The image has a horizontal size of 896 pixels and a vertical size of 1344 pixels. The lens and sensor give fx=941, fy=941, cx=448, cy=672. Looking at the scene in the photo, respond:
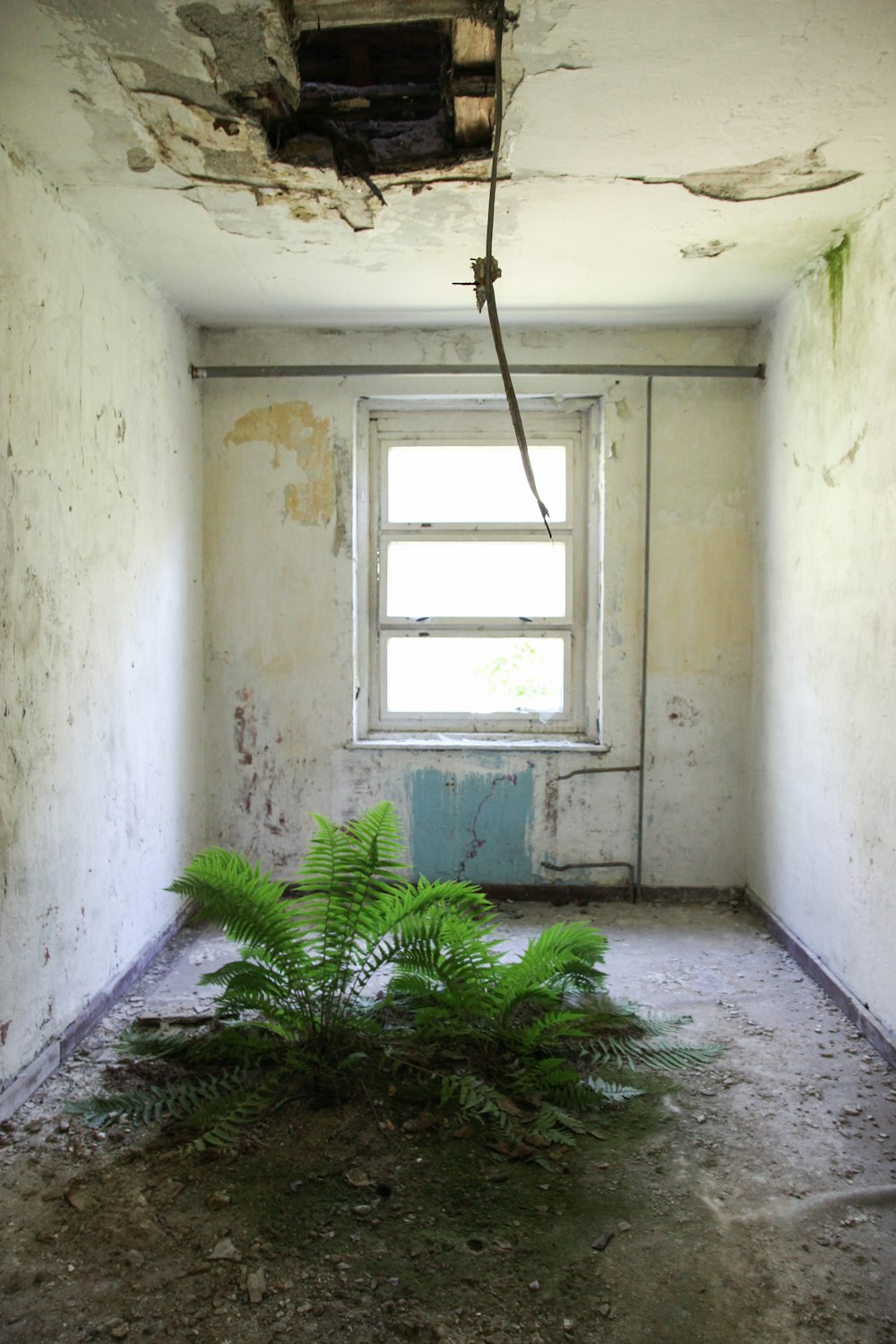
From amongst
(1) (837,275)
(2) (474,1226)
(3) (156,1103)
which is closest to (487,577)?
(1) (837,275)

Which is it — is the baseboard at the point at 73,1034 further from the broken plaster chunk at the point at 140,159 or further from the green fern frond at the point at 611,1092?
the broken plaster chunk at the point at 140,159

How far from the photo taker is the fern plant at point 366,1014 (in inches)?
90.6

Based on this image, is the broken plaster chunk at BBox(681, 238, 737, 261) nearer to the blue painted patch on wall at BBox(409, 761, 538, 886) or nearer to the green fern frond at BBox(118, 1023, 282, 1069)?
the blue painted patch on wall at BBox(409, 761, 538, 886)

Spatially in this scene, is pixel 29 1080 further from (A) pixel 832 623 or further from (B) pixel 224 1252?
(A) pixel 832 623

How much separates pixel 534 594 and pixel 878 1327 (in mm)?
2881

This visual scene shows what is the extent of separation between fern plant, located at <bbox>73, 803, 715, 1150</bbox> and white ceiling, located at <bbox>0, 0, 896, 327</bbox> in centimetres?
176

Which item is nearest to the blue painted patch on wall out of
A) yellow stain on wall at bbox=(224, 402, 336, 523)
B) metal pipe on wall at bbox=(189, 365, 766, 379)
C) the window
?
the window

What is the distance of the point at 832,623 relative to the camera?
305 cm

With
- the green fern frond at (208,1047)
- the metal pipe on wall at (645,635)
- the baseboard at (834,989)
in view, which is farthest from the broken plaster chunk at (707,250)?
the green fern frond at (208,1047)

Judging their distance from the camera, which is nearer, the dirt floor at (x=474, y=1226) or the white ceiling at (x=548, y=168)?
the dirt floor at (x=474, y=1226)

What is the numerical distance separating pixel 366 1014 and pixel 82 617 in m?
1.40

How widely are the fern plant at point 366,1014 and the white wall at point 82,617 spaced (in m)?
0.40

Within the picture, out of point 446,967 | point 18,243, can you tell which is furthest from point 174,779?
point 18,243

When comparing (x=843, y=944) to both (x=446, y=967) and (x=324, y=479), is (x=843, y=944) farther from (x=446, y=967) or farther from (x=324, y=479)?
(x=324, y=479)
